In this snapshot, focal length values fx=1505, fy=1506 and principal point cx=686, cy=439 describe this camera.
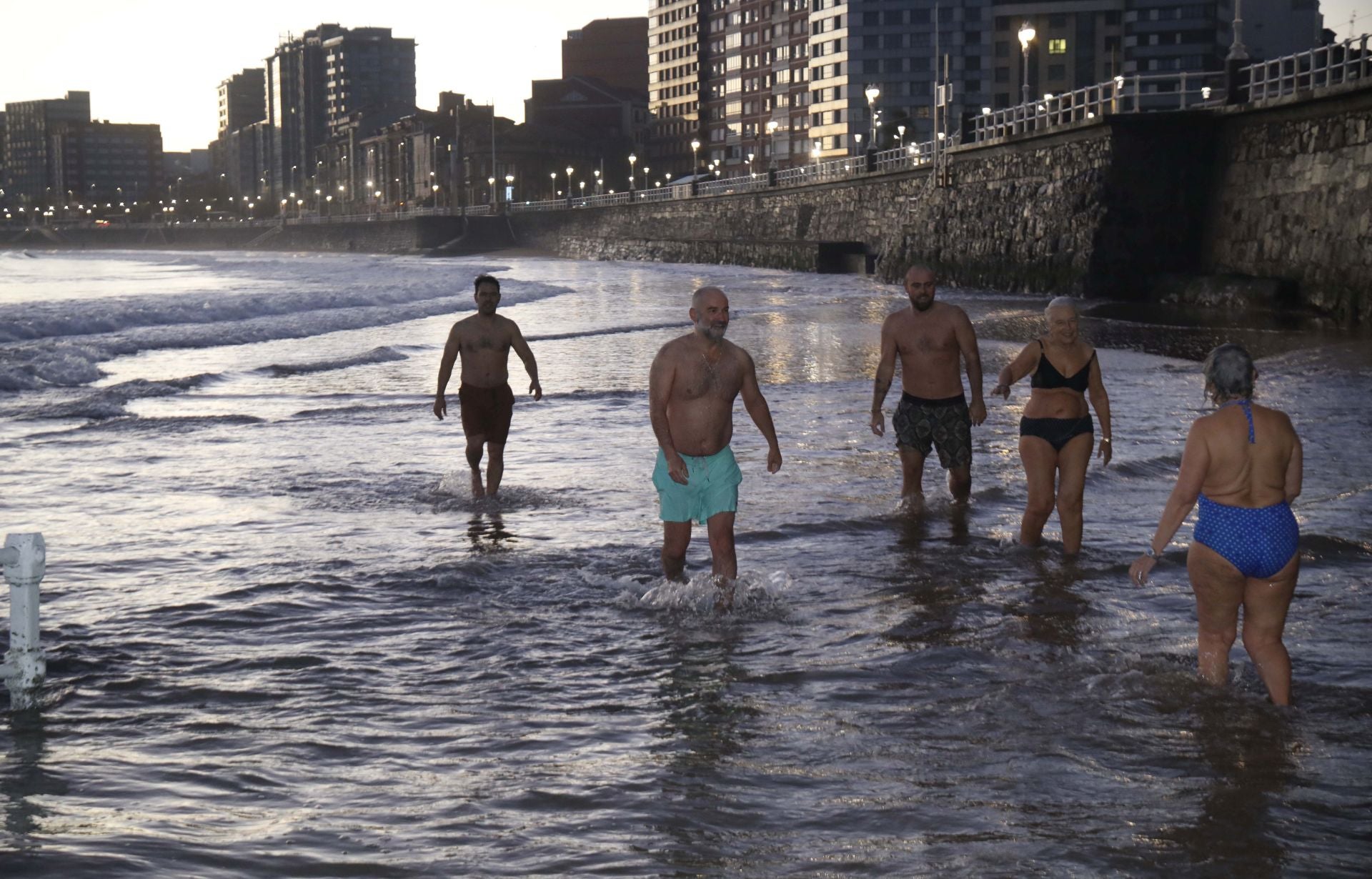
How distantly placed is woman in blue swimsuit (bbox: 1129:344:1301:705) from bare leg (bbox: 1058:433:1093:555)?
232 cm

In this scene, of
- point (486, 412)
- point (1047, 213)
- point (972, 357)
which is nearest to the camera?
point (972, 357)

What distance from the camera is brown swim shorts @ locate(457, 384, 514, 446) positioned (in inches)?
391

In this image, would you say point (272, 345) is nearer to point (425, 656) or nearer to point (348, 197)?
point (425, 656)

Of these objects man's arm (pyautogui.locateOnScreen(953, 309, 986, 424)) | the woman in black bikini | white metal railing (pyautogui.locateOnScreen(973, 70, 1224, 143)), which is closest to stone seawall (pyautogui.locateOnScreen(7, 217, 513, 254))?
white metal railing (pyautogui.locateOnScreen(973, 70, 1224, 143))

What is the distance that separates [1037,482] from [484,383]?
12.7 feet

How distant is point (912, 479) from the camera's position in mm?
9195

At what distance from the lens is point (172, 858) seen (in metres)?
4.14

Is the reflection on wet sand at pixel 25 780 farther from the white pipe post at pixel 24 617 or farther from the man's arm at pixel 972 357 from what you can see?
the man's arm at pixel 972 357

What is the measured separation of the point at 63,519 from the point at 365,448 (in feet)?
11.1

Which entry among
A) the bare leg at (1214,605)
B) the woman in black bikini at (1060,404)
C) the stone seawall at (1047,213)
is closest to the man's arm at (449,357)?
the woman in black bikini at (1060,404)

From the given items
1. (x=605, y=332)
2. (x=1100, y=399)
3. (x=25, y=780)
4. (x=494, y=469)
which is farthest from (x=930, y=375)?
(x=605, y=332)

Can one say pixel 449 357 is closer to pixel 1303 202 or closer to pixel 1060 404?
pixel 1060 404

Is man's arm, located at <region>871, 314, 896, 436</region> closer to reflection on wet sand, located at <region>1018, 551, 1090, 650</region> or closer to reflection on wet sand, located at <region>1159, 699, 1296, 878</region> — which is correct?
reflection on wet sand, located at <region>1018, 551, 1090, 650</region>

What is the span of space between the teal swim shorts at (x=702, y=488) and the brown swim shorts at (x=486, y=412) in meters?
3.23
